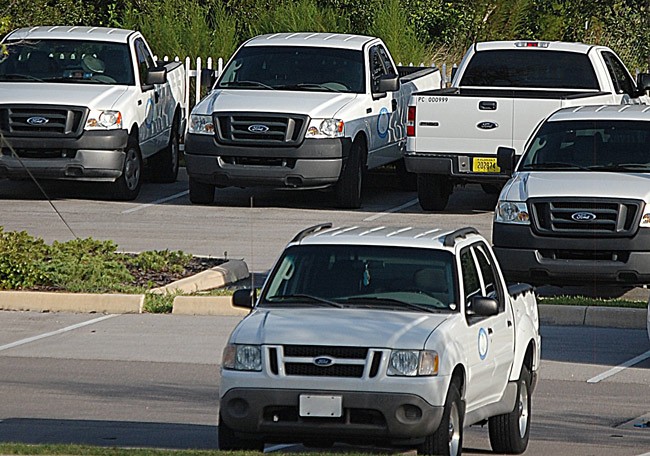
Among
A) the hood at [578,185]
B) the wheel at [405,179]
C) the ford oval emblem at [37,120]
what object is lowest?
the wheel at [405,179]

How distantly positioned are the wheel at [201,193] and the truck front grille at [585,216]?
7617 millimetres

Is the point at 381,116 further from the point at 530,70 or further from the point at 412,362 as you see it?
the point at 412,362

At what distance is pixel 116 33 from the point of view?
878 inches

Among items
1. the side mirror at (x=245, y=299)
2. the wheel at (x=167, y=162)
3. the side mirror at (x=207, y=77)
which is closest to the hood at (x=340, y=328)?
the side mirror at (x=245, y=299)

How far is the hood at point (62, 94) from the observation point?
67.7 ft

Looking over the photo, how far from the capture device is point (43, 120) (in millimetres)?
20562

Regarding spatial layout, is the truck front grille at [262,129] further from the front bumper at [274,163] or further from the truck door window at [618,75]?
the truck door window at [618,75]

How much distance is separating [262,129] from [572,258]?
6.64 metres

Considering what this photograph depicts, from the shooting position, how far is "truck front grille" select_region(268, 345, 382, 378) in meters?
8.33

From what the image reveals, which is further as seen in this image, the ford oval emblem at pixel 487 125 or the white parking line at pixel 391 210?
the white parking line at pixel 391 210

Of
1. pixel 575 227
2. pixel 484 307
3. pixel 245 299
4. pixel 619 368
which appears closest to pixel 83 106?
pixel 575 227

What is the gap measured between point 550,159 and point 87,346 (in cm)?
533

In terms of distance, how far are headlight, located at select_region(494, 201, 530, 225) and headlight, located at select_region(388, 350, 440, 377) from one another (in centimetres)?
652

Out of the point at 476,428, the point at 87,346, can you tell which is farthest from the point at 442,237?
the point at 87,346
